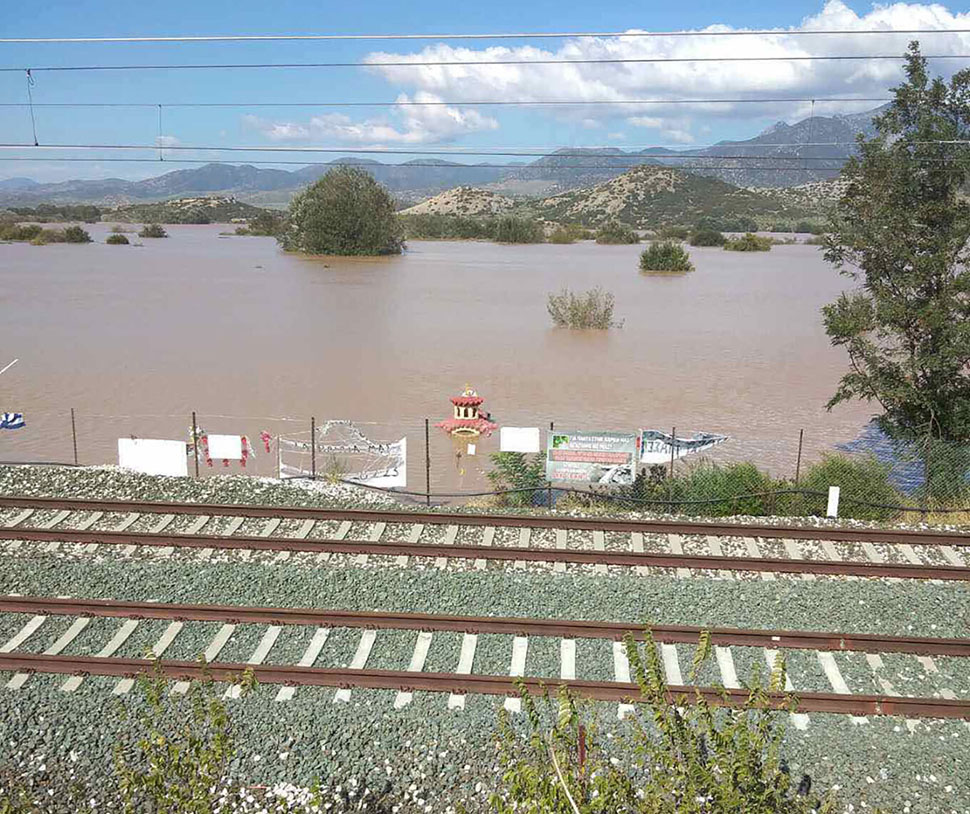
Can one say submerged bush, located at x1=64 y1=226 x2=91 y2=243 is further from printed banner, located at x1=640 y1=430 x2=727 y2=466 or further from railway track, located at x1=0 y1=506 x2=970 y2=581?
railway track, located at x1=0 y1=506 x2=970 y2=581

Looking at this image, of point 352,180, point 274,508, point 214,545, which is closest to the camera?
point 214,545

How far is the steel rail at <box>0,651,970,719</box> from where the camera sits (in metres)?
6.78

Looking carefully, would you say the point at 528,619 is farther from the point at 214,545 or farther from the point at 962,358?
the point at 962,358

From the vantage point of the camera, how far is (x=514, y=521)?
35.5ft

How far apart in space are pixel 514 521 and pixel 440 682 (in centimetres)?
393

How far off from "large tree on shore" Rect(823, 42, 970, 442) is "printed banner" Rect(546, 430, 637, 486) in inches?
156

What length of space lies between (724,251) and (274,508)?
7124cm

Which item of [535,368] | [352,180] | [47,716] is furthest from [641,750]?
[352,180]

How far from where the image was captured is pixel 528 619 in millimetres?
7922

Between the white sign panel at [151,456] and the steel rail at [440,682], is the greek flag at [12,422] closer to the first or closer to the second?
the white sign panel at [151,456]

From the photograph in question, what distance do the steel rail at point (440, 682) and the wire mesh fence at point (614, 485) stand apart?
16.4ft

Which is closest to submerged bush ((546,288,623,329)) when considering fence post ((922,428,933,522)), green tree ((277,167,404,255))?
fence post ((922,428,933,522))

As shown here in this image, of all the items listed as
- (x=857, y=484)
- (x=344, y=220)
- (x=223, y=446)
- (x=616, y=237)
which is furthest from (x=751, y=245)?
(x=223, y=446)

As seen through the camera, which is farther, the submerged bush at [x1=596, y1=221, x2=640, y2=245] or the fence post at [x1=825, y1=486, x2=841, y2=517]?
the submerged bush at [x1=596, y1=221, x2=640, y2=245]
